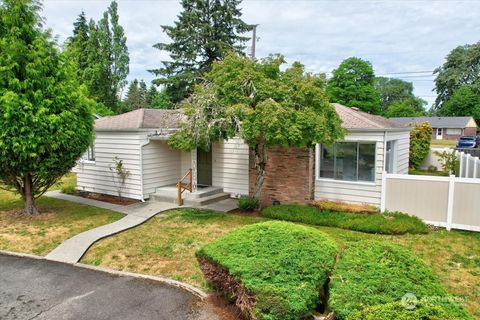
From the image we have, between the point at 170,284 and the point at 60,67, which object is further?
the point at 60,67

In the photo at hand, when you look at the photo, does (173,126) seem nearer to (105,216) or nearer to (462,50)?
(105,216)

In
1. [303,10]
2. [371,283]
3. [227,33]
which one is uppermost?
[227,33]

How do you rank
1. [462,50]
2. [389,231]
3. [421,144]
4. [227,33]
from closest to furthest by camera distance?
[389,231] → [421,144] → [227,33] → [462,50]

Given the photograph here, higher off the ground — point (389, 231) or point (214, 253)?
point (214, 253)

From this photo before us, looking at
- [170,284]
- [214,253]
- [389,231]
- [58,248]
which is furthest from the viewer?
[389,231]

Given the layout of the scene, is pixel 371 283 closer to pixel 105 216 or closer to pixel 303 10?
pixel 105 216

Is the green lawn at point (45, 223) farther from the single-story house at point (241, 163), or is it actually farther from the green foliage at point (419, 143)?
the green foliage at point (419, 143)

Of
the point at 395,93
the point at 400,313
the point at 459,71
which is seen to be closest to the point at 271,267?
the point at 400,313

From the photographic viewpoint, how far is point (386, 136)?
10383mm

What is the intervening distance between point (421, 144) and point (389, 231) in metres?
13.4

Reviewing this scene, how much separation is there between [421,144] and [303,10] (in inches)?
448

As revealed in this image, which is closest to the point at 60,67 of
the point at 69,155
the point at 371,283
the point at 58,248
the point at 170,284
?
the point at 69,155

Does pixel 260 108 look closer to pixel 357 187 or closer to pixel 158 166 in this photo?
pixel 357 187

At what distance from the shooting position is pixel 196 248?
7.79 metres
